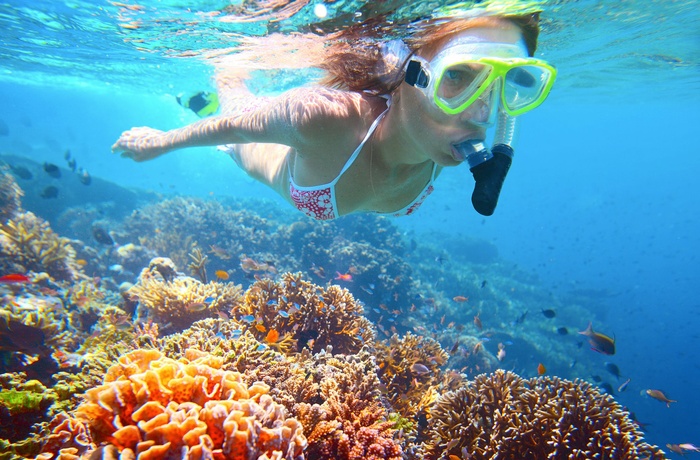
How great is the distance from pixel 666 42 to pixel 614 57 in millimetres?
2634

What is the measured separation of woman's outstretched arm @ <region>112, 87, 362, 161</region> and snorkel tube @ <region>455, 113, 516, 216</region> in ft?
3.84

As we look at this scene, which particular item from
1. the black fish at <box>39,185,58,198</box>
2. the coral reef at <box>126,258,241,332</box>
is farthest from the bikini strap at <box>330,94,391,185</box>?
the black fish at <box>39,185,58,198</box>

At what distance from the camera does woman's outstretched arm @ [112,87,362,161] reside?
281 cm

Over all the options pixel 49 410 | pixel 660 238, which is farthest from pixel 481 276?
pixel 660 238

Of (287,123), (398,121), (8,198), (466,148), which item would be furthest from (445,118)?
(8,198)

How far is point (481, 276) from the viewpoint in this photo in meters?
23.8

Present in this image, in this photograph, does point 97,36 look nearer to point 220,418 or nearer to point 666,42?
point 220,418

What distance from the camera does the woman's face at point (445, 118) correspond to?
7.64 ft

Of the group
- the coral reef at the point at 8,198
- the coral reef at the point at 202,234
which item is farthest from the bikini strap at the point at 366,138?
the coral reef at the point at 8,198

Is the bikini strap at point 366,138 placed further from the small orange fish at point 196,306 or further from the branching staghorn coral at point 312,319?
the small orange fish at point 196,306

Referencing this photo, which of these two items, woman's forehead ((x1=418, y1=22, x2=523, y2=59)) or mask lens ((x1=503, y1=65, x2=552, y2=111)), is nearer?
woman's forehead ((x1=418, y1=22, x2=523, y2=59))

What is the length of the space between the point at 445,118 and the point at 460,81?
30 cm

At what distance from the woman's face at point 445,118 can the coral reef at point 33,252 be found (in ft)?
33.5

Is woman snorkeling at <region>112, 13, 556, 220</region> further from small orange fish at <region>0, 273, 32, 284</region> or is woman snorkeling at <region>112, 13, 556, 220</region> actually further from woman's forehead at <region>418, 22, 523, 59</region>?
small orange fish at <region>0, 273, 32, 284</region>
